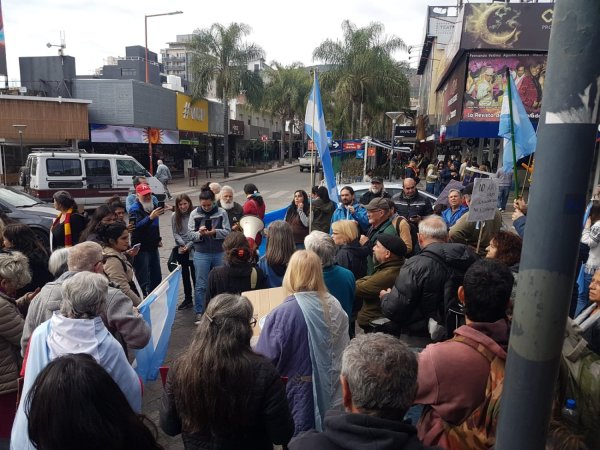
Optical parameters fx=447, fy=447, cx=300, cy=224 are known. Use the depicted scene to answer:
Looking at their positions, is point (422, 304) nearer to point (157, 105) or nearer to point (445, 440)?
point (445, 440)

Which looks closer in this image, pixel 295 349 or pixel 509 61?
pixel 295 349

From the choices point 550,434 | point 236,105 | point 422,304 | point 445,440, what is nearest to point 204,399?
point 445,440

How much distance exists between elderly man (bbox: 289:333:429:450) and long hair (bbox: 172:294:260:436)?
17.6 inches

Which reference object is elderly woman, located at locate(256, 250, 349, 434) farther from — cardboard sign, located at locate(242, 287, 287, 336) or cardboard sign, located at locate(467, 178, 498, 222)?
cardboard sign, located at locate(467, 178, 498, 222)

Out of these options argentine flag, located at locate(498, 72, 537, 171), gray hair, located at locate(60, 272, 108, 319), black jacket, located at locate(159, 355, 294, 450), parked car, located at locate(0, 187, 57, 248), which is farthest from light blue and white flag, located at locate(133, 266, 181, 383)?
parked car, located at locate(0, 187, 57, 248)

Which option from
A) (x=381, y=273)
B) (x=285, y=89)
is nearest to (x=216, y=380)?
(x=381, y=273)

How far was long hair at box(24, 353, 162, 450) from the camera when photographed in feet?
4.71

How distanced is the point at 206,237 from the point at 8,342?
3.04 meters

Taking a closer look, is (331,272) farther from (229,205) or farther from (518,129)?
(229,205)

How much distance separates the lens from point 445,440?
6.59 ft

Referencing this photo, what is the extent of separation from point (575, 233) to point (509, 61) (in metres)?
18.8

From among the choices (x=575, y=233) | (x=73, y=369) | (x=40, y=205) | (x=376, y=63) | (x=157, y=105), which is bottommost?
(x=40, y=205)

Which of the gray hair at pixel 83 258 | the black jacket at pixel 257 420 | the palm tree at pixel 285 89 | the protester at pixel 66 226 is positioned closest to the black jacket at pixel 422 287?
the black jacket at pixel 257 420

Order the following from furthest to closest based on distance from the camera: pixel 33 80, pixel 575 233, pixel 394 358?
pixel 33 80 → pixel 394 358 → pixel 575 233
